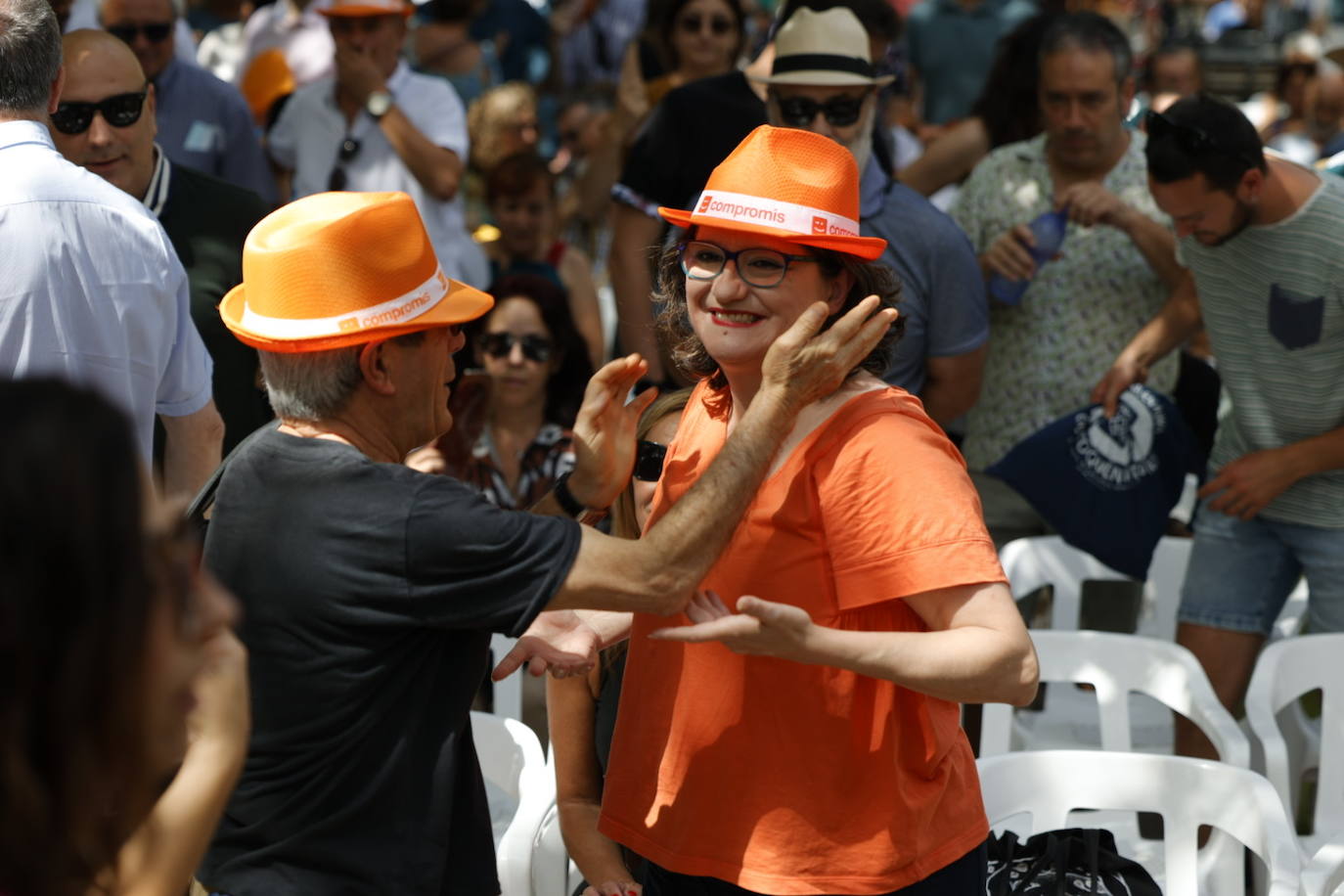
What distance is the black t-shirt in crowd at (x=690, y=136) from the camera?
177 inches

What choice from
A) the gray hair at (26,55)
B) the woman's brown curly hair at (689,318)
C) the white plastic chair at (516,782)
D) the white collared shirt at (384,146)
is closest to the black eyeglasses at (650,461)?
the woman's brown curly hair at (689,318)

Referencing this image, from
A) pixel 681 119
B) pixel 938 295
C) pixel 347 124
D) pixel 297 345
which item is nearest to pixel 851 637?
pixel 297 345

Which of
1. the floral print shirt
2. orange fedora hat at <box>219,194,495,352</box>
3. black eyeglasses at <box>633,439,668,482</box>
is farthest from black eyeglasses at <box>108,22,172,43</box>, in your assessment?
orange fedora hat at <box>219,194,495,352</box>

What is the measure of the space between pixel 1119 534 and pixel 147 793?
326 centimetres

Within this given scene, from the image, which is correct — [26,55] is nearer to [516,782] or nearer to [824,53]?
[516,782]

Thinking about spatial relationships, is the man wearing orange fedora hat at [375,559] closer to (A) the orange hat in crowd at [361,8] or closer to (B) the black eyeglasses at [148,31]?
(B) the black eyeglasses at [148,31]

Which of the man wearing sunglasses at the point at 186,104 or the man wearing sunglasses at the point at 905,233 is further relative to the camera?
the man wearing sunglasses at the point at 186,104

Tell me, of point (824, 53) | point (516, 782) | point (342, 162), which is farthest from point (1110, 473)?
point (342, 162)

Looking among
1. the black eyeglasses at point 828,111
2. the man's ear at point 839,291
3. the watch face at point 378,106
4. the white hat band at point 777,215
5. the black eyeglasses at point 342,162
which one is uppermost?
the white hat band at point 777,215

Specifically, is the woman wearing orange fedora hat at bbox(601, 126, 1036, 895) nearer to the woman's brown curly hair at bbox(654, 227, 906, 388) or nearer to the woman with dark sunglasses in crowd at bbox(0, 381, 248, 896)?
the woman's brown curly hair at bbox(654, 227, 906, 388)

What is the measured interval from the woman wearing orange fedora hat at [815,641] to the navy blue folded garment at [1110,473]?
207 centimetres

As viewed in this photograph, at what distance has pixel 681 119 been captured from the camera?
4555mm

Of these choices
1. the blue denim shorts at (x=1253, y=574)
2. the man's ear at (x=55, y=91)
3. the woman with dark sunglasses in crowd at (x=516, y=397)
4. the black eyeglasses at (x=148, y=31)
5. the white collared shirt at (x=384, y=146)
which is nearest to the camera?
the man's ear at (x=55, y=91)

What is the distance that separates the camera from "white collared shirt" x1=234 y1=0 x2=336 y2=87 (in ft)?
20.0
